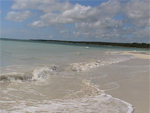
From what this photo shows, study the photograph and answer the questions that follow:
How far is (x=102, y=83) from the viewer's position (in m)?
7.62

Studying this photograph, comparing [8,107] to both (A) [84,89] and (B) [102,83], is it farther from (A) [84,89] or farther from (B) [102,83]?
(B) [102,83]

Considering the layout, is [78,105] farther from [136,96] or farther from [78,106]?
[136,96]

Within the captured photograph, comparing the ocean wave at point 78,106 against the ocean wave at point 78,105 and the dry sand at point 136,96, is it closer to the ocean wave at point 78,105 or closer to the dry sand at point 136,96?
the ocean wave at point 78,105

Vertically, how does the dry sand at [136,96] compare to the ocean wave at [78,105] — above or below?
above

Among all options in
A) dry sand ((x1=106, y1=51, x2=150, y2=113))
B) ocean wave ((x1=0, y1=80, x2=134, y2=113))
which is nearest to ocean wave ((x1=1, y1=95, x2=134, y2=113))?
ocean wave ((x1=0, y1=80, x2=134, y2=113))

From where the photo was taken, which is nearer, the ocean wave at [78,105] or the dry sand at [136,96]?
the ocean wave at [78,105]

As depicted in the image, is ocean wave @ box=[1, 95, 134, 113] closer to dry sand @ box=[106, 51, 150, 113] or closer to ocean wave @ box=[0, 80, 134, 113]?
ocean wave @ box=[0, 80, 134, 113]

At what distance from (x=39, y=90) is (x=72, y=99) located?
1582 mm

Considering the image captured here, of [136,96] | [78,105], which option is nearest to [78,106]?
[78,105]

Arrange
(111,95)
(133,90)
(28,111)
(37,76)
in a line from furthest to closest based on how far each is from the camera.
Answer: (37,76) → (133,90) → (111,95) → (28,111)

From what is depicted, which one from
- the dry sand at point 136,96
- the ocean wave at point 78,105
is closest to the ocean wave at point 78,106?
the ocean wave at point 78,105

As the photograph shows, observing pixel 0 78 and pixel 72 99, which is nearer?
pixel 72 99

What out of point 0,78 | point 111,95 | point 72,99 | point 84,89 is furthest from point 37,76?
point 111,95

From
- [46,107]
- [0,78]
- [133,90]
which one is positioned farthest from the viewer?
[0,78]
